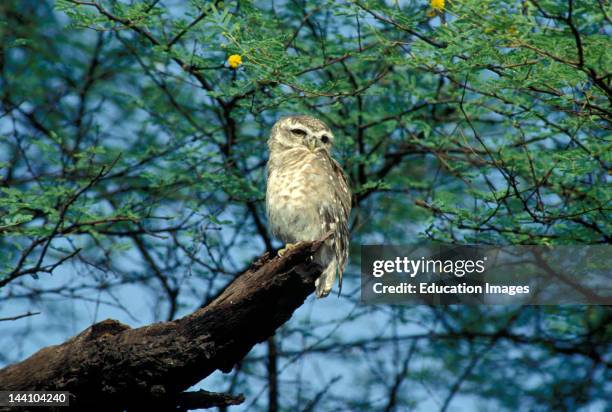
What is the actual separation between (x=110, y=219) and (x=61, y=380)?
62.8 inches

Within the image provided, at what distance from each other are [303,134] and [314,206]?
2.41 ft

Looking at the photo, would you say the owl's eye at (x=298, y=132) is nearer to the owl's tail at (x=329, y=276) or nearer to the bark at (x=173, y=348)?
the owl's tail at (x=329, y=276)

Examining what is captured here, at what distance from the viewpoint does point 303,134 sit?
20.9 ft

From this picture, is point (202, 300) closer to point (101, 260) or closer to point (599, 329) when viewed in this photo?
point (101, 260)

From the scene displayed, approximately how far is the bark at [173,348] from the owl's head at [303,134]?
64.2 inches

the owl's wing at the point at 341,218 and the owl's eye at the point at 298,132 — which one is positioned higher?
the owl's eye at the point at 298,132

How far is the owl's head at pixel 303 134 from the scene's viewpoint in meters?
6.32

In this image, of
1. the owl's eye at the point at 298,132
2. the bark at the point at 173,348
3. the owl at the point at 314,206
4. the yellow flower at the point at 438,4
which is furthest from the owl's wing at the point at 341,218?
the yellow flower at the point at 438,4

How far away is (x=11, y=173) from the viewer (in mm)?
7887

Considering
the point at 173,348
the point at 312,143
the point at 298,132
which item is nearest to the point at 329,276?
the point at 312,143

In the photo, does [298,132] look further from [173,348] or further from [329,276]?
[173,348]

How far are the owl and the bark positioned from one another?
1009 mm

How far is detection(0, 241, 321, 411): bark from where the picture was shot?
468 cm

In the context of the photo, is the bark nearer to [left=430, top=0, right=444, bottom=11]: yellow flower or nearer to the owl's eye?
[left=430, top=0, right=444, bottom=11]: yellow flower
